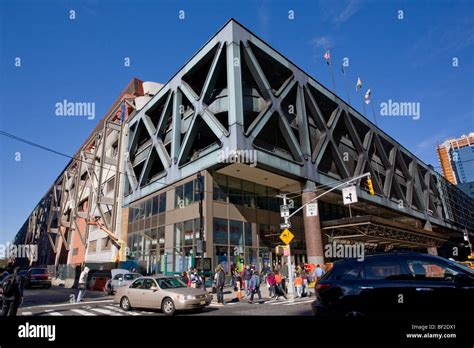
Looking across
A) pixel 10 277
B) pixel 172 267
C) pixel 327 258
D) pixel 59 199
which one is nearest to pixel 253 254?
pixel 172 267

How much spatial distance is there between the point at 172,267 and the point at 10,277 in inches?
778

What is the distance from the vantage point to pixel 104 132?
49.4 metres

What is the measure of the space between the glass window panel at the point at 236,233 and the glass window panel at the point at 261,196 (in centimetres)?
369

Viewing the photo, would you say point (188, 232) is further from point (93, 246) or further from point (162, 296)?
point (93, 246)

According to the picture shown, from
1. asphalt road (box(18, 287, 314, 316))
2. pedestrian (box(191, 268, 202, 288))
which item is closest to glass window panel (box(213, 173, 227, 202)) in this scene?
pedestrian (box(191, 268, 202, 288))

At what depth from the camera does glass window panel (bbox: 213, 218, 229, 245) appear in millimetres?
25844

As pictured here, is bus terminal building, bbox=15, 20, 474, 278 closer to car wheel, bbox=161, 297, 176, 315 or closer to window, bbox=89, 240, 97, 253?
window, bbox=89, 240, 97, 253

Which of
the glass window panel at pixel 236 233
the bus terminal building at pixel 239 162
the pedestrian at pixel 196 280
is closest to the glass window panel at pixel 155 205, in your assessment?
the bus terminal building at pixel 239 162

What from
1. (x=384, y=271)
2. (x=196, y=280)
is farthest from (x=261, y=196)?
(x=384, y=271)

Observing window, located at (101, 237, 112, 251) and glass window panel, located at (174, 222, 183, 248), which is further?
window, located at (101, 237, 112, 251)

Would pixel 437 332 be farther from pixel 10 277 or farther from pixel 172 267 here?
pixel 172 267

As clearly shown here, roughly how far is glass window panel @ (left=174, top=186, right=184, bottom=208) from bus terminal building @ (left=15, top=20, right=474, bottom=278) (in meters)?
0.15

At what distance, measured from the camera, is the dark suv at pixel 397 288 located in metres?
5.79

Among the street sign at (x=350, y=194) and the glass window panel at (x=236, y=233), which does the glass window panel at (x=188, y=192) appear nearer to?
the glass window panel at (x=236, y=233)
